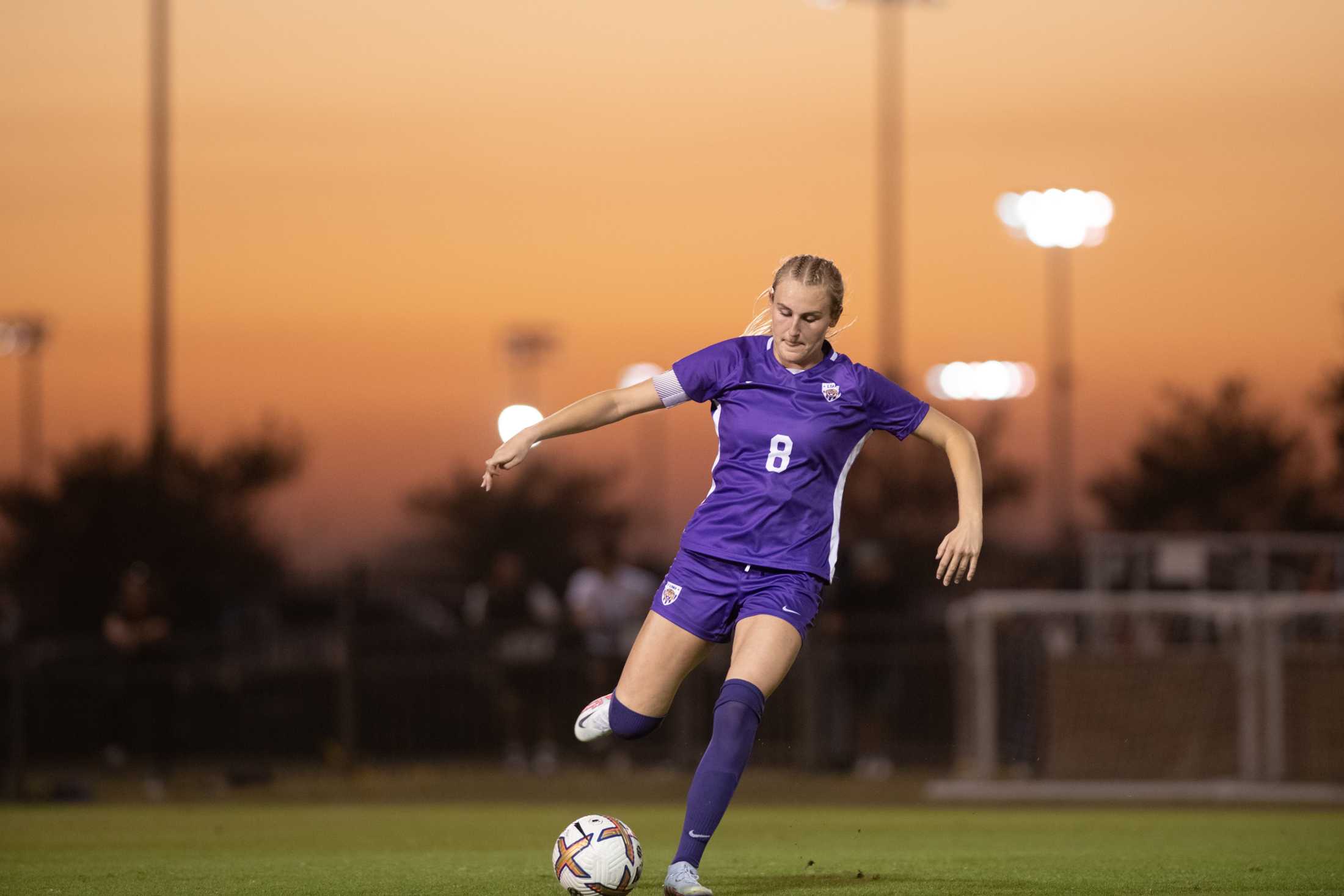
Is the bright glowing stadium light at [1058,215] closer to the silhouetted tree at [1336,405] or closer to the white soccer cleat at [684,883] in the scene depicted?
the silhouetted tree at [1336,405]

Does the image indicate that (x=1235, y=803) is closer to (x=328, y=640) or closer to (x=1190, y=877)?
(x=1190, y=877)

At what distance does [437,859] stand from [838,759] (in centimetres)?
946

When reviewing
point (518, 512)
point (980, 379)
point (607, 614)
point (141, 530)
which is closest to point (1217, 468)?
point (980, 379)

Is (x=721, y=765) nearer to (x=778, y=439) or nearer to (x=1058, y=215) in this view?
(x=778, y=439)

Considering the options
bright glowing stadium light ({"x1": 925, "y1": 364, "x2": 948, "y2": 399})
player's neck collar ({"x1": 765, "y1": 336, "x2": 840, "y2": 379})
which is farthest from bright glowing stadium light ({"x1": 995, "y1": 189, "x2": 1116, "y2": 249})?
player's neck collar ({"x1": 765, "y1": 336, "x2": 840, "y2": 379})

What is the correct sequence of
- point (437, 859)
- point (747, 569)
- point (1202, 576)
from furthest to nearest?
point (1202, 576) → point (437, 859) → point (747, 569)

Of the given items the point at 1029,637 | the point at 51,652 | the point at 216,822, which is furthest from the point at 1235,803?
the point at 51,652

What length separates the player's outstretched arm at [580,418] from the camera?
7.18 metres

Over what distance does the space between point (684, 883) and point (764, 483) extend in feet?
4.95

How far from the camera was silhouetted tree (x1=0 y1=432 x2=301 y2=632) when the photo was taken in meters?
30.4

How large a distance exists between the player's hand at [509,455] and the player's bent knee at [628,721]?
1058mm

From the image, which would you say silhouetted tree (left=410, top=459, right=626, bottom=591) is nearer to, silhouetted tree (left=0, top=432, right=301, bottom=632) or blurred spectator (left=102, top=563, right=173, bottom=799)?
silhouetted tree (left=0, top=432, right=301, bottom=632)

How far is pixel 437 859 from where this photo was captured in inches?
362

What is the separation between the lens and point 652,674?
7531mm
